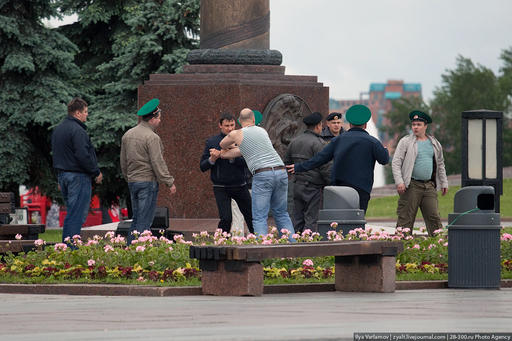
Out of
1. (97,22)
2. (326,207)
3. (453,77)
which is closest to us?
(326,207)

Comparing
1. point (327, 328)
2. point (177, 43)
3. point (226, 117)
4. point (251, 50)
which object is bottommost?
point (327, 328)

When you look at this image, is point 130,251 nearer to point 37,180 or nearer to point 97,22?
point 37,180

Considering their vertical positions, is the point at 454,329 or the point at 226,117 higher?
the point at 226,117

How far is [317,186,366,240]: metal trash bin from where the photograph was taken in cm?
1193

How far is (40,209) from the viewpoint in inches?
1893

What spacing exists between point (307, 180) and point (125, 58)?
18.0 meters

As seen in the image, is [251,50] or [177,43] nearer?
[251,50]

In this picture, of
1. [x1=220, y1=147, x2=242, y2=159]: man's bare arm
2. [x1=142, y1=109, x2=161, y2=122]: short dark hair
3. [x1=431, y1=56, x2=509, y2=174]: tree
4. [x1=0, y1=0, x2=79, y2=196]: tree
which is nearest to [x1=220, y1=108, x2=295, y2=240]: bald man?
[x1=220, y1=147, x2=242, y2=159]: man's bare arm

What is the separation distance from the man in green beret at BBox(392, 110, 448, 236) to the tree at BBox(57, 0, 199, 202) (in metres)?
16.0

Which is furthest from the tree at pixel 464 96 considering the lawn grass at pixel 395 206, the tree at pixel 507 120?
the lawn grass at pixel 395 206

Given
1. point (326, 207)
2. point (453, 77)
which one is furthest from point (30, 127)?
point (453, 77)

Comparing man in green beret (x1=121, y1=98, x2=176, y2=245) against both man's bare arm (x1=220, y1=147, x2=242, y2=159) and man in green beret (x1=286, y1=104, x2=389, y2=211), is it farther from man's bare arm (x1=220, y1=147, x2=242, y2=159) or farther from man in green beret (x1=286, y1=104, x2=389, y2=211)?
man in green beret (x1=286, y1=104, x2=389, y2=211)

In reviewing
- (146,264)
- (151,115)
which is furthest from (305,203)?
(146,264)

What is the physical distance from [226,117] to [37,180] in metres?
19.6
